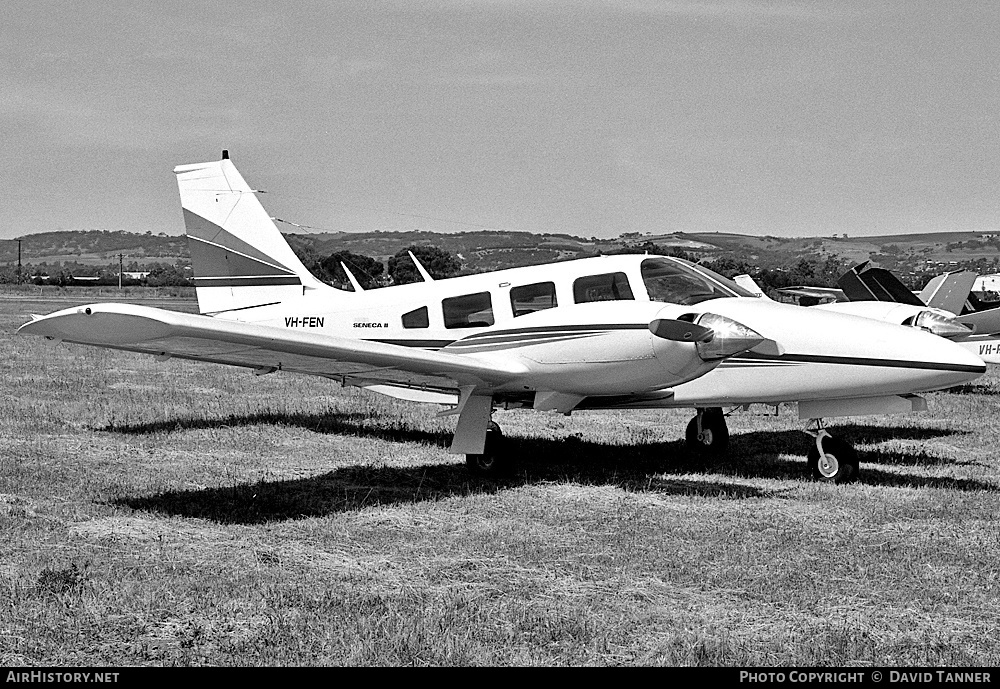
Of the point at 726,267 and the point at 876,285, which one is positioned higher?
the point at 726,267

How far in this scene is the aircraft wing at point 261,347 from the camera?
24.3 ft

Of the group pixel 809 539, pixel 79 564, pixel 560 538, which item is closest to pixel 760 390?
pixel 809 539

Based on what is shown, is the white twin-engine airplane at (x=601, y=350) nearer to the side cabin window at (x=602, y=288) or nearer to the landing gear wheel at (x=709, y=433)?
the side cabin window at (x=602, y=288)

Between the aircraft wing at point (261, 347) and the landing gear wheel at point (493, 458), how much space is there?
2.33ft

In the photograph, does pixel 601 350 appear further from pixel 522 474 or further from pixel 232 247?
pixel 232 247

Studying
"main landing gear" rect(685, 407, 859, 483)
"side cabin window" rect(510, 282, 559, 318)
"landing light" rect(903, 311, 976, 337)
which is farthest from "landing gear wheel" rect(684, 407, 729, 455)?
"landing light" rect(903, 311, 976, 337)

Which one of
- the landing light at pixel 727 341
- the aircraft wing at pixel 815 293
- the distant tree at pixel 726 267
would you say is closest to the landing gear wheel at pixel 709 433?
the landing light at pixel 727 341

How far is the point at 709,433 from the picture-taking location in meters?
12.7

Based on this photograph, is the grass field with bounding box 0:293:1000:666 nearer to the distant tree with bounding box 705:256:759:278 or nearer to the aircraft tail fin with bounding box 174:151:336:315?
the aircraft tail fin with bounding box 174:151:336:315

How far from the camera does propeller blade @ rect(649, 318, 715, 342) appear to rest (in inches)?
358

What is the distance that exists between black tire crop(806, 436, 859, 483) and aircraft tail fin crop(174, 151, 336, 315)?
22.5 ft

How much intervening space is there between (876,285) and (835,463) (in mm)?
10449
